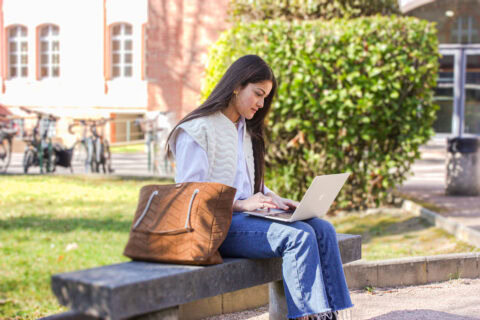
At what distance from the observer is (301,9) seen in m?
8.66

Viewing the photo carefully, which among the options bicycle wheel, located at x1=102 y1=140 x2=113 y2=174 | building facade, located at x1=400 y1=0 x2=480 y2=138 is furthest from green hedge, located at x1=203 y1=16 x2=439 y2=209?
building facade, located at x1=400 y1=0 x2=480 y2=138

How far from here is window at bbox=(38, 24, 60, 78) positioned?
29.3m

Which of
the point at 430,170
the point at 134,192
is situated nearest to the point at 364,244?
the point at 134,192

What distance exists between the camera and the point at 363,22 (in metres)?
7.75

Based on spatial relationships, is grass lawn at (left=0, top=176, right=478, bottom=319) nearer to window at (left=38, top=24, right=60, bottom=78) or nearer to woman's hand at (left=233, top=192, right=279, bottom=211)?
woman's hand at (left=233, top=192, right=279, bottom=211)

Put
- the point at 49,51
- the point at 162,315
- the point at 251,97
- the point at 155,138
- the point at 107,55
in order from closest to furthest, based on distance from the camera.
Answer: the point at 162,315, the point at 251,97, the point at 155,138, the point at 107,55, the point at 49,51

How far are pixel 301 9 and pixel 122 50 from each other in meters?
21.1

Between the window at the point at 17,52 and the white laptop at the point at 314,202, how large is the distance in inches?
1124

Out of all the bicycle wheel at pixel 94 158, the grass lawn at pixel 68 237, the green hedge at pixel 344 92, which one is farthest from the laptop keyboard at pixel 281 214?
the bicycle wheel at pixel 94 158

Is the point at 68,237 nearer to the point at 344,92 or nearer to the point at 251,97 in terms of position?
the point at 344,92

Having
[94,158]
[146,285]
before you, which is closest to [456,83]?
[94,158]

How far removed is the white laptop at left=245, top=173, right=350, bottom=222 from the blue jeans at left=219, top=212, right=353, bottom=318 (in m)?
0.04

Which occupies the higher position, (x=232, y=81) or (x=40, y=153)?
(x=232, y=81)

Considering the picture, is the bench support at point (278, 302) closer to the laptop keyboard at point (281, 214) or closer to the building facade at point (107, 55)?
the laptop keyboard at point (281, 214)
